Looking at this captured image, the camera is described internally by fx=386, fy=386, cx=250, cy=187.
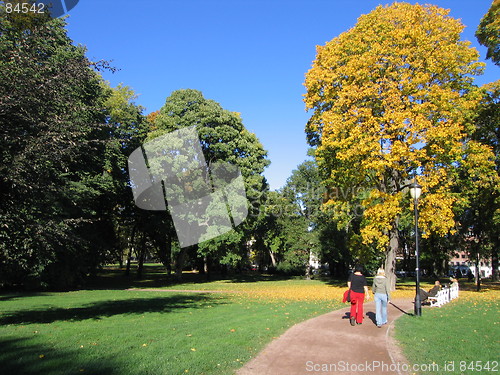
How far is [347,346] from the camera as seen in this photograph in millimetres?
8062

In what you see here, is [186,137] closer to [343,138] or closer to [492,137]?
[343,138]

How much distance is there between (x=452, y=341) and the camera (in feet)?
27.5

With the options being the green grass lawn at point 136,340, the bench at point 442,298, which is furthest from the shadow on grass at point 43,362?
the bench at point 442,298

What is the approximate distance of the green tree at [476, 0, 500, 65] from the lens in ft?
70.4

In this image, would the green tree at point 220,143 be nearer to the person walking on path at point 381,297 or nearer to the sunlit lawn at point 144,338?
the sunlit lawn at point 144,338

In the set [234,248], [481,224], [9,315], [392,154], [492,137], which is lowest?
[9,315]

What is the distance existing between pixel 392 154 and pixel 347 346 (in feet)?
43.8

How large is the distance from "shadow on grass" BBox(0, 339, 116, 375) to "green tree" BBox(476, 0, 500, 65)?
24832mm

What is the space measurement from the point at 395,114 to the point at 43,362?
18.5 meters

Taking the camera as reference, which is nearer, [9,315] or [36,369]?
[36,369]

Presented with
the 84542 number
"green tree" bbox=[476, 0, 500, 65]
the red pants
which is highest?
"green tree" bbox=[476, 0, 500, 65]

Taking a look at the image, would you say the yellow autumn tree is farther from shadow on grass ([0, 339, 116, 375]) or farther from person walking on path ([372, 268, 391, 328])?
shadow on grass ([0, 339, 116, 375])

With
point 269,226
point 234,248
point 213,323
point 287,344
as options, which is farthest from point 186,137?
point 287,344

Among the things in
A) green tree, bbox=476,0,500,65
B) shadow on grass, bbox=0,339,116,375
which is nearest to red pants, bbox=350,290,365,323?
shadow on grass, bbox=0,339,116,375
